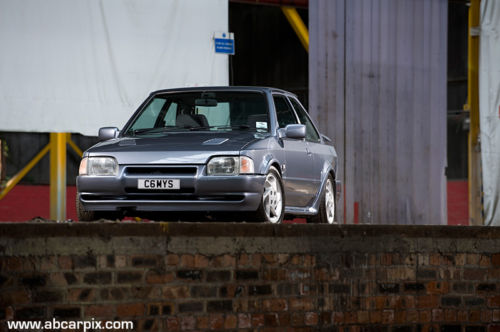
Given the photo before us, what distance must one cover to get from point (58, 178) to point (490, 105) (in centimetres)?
632

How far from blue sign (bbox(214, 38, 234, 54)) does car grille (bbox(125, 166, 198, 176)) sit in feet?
17.0

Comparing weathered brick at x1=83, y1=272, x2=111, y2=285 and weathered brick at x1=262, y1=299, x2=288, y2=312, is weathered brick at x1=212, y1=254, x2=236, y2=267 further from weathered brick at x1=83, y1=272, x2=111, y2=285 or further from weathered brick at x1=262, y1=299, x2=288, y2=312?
weathered brick at x1=83, y1=272, x2=111, y2=285

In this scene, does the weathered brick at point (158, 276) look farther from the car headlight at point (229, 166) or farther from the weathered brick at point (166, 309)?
the car headlight at point (229, 166)

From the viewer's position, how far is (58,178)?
1295 centimetres

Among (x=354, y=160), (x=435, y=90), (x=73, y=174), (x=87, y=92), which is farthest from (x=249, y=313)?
(x=73, y=174)

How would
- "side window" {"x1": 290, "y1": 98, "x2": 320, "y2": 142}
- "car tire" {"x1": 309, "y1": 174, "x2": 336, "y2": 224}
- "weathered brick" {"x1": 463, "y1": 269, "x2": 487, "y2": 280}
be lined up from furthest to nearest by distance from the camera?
1. "side window" {"x1": 290, "y1": 98, "x2": 320, "y2": 142}
2. "car tire" {"x1": 309, "y1": 174, "x2": 336, "y2": 224}
3. "weathered brick" {"x1": 463, "y1": 269, "x2": 487, "y2": 280}

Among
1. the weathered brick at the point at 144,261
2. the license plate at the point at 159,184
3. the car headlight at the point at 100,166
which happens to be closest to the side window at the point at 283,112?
the license plate at the point at 159,184

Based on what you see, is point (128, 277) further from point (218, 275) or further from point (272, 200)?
point (272, 200)

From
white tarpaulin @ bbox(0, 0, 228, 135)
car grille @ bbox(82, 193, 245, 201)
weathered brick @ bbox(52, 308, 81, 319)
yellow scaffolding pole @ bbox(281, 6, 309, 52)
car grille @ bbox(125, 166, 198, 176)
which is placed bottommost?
weathered brick @ bbox(52, 308, 81, 319)

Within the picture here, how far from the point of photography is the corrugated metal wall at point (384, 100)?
13828 mm

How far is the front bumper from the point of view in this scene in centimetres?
820

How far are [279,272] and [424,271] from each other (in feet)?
3.67

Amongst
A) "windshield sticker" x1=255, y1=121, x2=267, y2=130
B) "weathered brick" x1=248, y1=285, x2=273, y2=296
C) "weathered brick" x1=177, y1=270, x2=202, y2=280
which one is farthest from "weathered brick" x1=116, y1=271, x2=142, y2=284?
"windshield sticker" x1=255, y1=121, x2=267, y2=130

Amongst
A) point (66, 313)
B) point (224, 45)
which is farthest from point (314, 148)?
point (66, 313)
